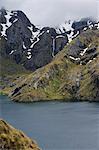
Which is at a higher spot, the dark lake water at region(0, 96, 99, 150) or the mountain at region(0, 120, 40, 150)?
the mountain at region(0, 120, 40, 150)

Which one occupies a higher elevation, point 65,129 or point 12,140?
point 12,140

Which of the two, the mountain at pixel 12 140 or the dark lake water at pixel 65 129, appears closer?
the mountain at pixel 12 140

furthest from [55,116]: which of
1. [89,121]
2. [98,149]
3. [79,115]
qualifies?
[98,149]

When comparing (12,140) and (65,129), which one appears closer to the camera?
(12,140)

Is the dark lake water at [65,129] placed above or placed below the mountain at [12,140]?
below

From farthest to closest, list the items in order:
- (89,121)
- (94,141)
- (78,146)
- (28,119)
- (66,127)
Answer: (28,119), (89,121), (66,127), (94,141), (78,146)

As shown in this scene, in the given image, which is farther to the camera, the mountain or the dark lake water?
the dark lake water

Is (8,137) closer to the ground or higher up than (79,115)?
higher up

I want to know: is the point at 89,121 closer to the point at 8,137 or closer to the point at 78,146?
the point at 78,146
